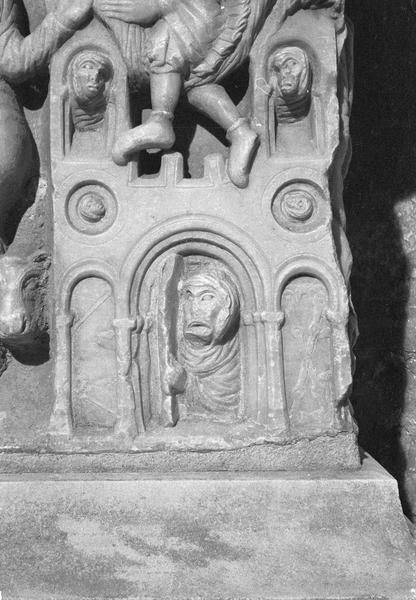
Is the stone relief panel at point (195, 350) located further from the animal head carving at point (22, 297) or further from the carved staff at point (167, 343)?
the animal head carving at point (22, 297)

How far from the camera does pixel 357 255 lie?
448 centimetres

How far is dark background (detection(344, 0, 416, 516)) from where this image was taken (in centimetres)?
433

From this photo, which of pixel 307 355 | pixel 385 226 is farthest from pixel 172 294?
pixel 385 226

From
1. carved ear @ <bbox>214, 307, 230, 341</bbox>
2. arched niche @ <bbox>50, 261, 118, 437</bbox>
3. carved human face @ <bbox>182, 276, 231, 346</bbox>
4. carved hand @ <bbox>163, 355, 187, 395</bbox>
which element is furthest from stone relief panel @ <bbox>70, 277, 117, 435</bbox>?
carved ear @ <bbox>214, 307, 230, 341</bbox>

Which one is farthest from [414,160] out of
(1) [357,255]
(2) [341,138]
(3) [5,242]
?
(3) [5,242]

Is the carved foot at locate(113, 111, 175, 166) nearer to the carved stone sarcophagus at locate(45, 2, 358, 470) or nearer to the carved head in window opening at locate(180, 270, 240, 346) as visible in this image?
the carved stone sarcophagus at locate(45, 2, 358, 470)

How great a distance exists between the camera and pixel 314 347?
118 inches

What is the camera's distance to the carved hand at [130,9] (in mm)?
3023

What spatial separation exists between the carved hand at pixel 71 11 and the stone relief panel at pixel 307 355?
1.43 metres

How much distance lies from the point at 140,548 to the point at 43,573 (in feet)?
1.12

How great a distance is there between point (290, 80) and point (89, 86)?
83 centimetres

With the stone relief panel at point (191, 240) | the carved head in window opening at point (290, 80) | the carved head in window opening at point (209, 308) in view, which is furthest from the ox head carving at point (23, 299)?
the carved head in window opening at point (290, 80)

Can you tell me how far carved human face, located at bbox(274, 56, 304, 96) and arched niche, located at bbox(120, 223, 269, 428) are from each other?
2.06 ft

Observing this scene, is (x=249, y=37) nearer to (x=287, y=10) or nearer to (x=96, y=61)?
(x=287, y=10)
